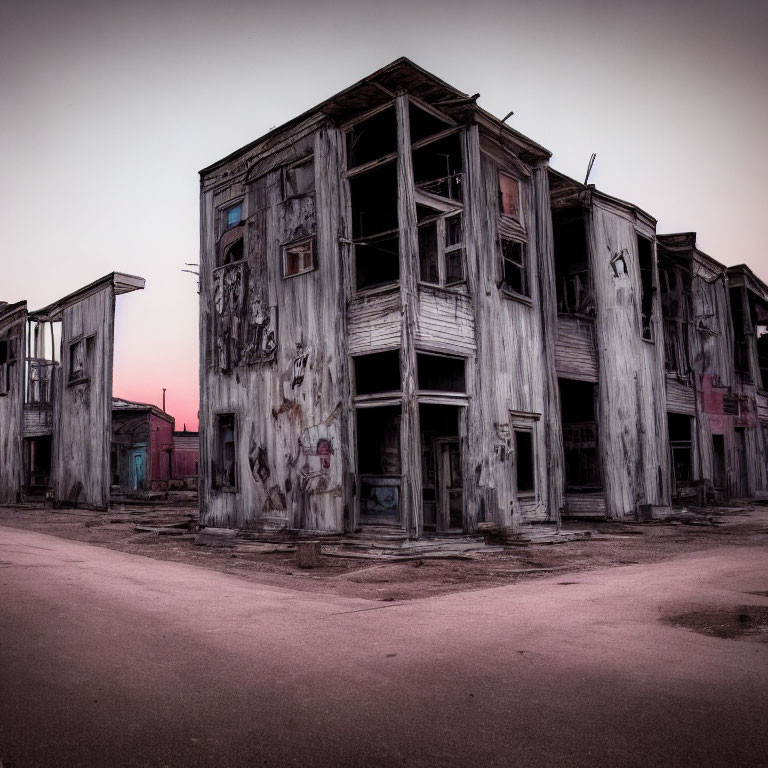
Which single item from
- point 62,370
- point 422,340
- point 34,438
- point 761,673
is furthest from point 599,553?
point 34,438

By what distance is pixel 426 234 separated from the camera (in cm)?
1555

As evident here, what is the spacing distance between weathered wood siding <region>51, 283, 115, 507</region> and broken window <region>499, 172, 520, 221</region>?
1421 cm

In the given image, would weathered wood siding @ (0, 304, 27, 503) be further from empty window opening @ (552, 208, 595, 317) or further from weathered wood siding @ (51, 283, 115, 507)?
empty window opening @ (552, 208, 595, 317)

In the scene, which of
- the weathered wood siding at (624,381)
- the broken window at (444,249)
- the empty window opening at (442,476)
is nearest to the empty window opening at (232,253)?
the broken window at (444,249)

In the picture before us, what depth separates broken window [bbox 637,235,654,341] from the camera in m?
20.7

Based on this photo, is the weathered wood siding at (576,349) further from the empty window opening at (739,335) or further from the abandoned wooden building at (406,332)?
the empty window opening at (739,335)

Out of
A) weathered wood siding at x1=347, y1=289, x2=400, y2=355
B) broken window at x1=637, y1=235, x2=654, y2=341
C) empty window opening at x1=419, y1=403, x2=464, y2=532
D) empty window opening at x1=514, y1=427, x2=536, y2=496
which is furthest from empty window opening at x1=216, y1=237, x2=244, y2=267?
broken window at x1=637, y1=235, x2=654, y2=341

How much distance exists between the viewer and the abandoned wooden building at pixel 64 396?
76.9 feet

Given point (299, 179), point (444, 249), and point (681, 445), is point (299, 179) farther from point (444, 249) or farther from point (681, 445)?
point (681, 445)

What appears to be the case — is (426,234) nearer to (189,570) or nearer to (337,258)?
(337,258)

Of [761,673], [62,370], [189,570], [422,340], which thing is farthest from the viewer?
[62,370]

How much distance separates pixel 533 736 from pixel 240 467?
13.4m

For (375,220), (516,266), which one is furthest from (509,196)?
(375,220)

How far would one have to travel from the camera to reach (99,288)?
2394 centimetres
